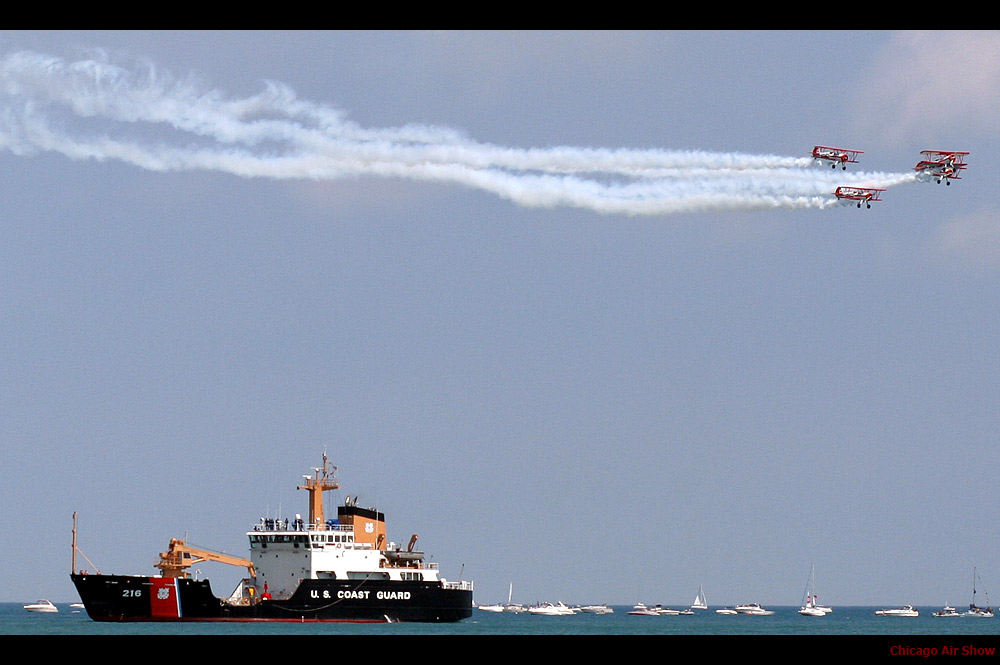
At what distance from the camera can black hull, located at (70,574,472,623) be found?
101m

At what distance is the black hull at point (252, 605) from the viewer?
100812 mm

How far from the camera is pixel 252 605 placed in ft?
340

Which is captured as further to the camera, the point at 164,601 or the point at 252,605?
the point at 252,605
